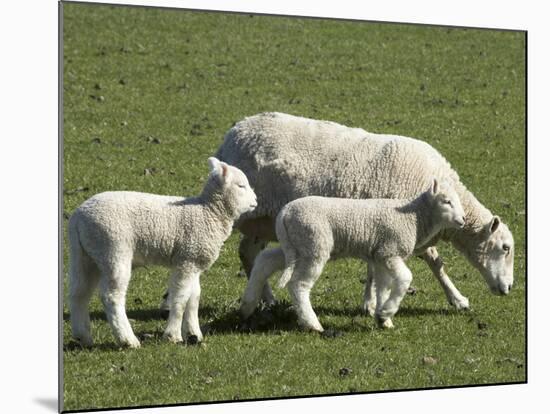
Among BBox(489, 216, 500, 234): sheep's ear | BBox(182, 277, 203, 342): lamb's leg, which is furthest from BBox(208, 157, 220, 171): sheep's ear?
BBox(489, 216, 500, 234): sheep's ear

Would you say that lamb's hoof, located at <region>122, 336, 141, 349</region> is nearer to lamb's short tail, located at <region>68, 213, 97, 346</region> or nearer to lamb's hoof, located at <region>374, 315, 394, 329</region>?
lamb's short tail, located at <region>68, 213, 97, 346</region>

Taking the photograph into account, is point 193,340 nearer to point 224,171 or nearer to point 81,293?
point 81,293

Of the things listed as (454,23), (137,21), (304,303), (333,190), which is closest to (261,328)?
(304,303)

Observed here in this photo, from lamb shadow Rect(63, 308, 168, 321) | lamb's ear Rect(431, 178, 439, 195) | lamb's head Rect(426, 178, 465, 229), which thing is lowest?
lamb shadow Rect(63, 308, 168, 321)

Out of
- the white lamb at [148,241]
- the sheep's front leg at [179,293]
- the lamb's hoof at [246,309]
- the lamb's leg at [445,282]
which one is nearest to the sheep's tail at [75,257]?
the white lamb at [148,241]

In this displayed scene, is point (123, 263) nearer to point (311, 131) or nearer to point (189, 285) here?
point (189, 285)

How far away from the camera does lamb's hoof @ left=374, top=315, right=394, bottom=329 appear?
1204 cm

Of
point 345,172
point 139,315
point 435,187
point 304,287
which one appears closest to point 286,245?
point 304,287

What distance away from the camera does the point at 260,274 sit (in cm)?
1188

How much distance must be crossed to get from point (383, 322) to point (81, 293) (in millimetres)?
2792

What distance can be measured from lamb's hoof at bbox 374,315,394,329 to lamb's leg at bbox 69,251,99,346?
2602 mm

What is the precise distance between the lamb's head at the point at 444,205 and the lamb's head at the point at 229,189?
171cm

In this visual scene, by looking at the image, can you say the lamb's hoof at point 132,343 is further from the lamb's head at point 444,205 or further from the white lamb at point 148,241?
the lamb's head at point 444,205

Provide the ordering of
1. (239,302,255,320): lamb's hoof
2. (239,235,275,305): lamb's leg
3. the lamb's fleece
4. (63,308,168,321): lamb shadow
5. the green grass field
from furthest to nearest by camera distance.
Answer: (239,235,275,305): lamb's leg → (63,308,168,321): lamb shadow → (239,302,255,320): lamb's hoof → the green grass field → the lamb's fleece
